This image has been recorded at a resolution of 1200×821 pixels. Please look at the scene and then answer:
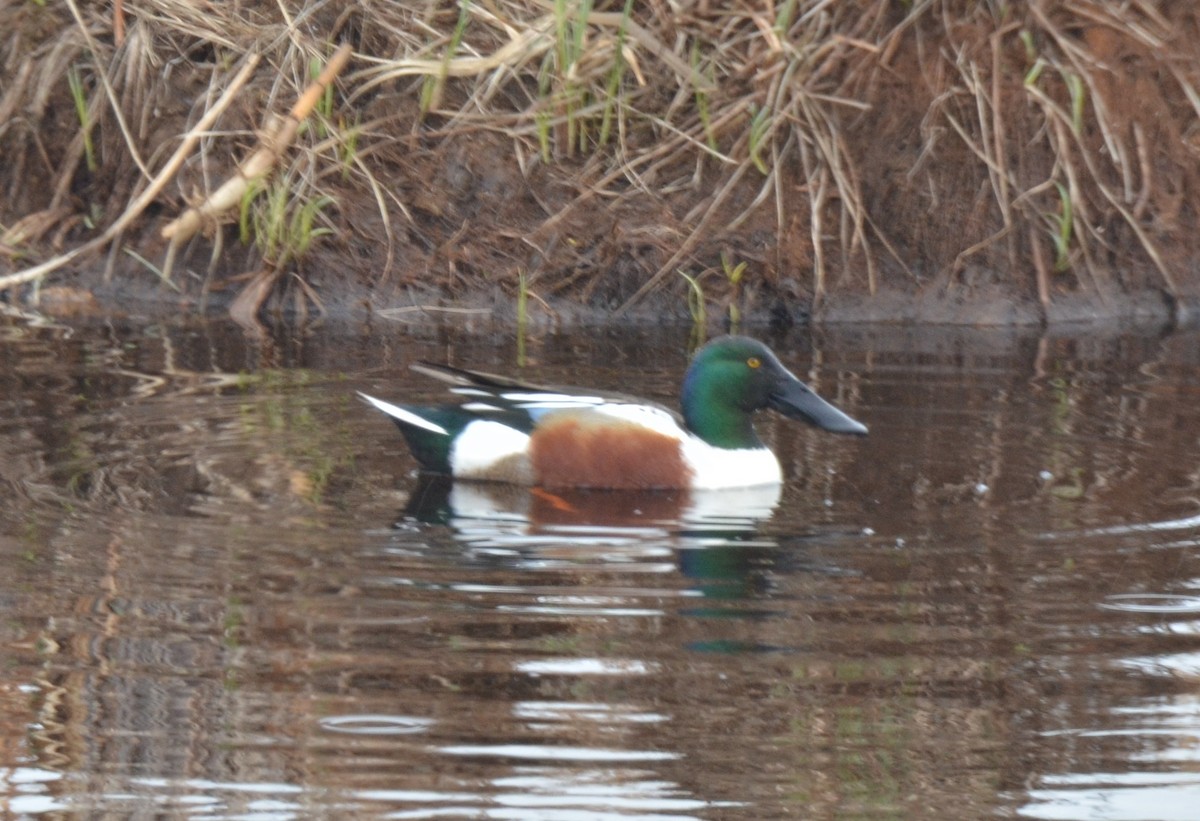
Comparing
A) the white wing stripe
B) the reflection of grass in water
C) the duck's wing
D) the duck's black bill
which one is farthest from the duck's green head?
the reflection of grass in water

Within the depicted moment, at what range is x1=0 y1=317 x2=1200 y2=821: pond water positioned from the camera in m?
3.36

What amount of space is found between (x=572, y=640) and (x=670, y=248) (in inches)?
195

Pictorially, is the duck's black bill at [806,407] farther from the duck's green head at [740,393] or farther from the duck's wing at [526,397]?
the duck's wing at [526,397]

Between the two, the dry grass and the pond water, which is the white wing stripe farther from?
the dry grass

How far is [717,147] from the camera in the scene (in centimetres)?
912

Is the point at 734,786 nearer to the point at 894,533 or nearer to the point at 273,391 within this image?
the point at 894,533

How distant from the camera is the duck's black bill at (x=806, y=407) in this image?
241 inches

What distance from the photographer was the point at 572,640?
4.13m

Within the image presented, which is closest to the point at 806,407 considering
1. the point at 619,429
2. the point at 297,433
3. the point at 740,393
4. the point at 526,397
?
the point at 740,393

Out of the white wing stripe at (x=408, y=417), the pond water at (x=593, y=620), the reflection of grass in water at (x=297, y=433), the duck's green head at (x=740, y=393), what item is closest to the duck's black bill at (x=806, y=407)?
the duck's green head at (x=740, y=393)

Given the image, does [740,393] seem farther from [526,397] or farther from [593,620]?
[593,620]

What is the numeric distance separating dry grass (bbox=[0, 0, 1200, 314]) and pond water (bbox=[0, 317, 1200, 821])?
6.38 ft

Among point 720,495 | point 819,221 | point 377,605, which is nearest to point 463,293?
point 819,221

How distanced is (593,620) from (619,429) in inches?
66.7
